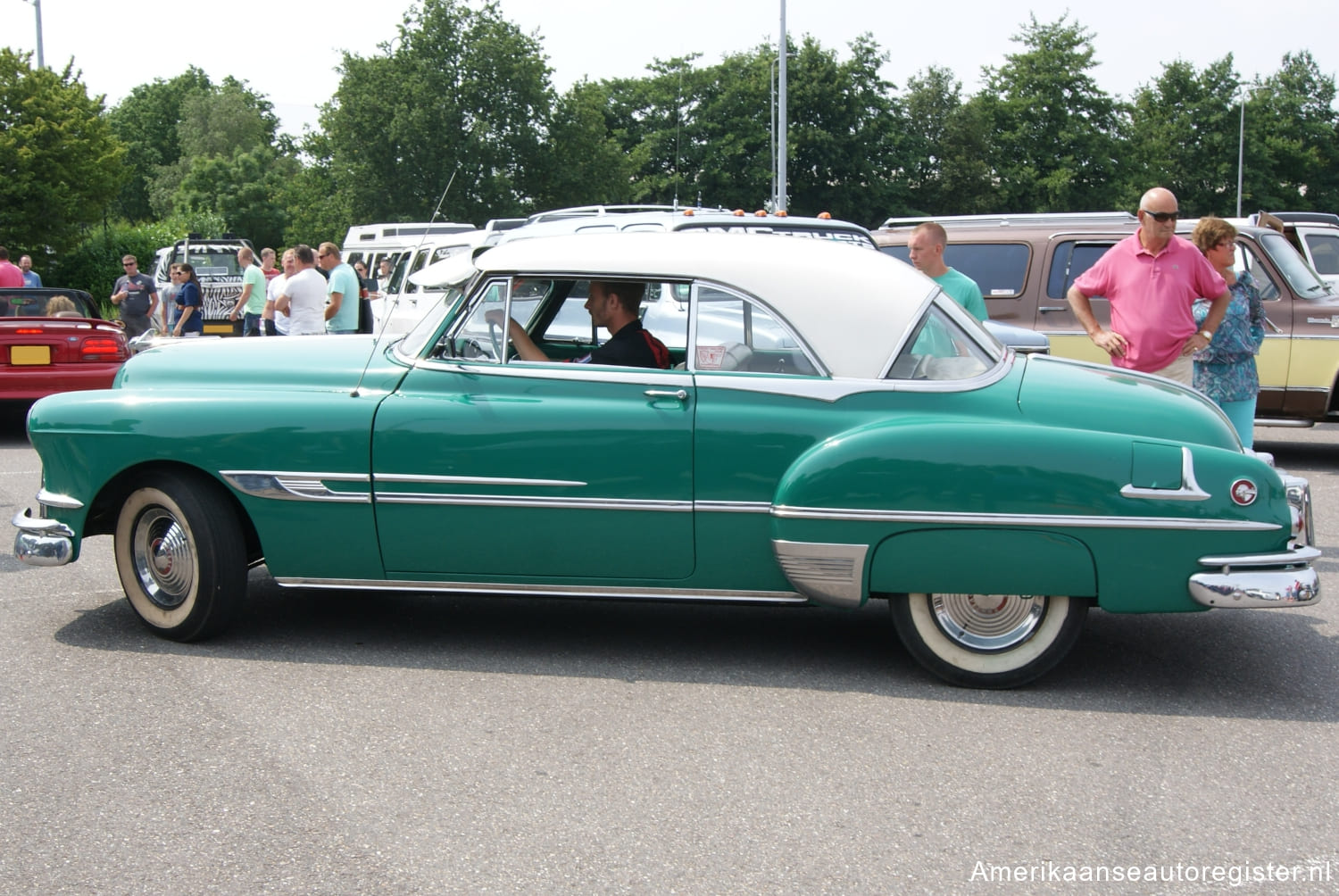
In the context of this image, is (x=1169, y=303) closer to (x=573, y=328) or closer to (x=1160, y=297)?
(x=1160, y=297)

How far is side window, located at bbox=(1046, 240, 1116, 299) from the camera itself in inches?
432

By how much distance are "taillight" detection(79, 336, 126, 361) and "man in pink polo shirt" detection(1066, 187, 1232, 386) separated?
30.1ft

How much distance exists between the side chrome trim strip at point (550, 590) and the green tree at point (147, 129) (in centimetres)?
9708

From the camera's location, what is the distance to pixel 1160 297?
620cm

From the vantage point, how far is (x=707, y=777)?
3838 mm

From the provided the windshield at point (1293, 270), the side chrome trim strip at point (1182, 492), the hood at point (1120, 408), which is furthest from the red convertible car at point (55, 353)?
the windshield at point (1293, 270)

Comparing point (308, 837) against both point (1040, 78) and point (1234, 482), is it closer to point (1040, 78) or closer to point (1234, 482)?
point (1234, 482)

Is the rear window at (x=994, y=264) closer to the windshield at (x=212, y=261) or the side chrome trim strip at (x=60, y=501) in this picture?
the side chrome trim strip at (x=60, y=501)

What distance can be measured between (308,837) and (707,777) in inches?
44.5

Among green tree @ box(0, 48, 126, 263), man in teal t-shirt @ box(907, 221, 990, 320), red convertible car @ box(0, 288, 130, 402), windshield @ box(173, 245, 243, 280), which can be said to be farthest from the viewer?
green tree @ box(0, 48, 126, 263)

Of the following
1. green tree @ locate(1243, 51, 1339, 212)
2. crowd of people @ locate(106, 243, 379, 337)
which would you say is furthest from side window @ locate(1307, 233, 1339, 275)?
green tree @ locate(1243, 51, 1339, 212)

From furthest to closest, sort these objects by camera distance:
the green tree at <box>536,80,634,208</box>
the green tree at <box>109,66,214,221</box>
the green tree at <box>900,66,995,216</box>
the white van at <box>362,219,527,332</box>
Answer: the green tree at <box>109,66,214,221</box> → the green tree at <box>900,66,995,216</box> → the green tree at <box>536,80,634,208</box> → the white van at <box>362,219,527,332</box>

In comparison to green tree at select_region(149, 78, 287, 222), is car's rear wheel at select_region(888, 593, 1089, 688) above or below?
below

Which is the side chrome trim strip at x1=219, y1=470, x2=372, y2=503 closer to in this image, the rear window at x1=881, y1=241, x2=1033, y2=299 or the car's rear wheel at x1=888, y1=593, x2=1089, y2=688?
the car's rear wheel at x1=888, y1=593, x2=1089, y2=688
